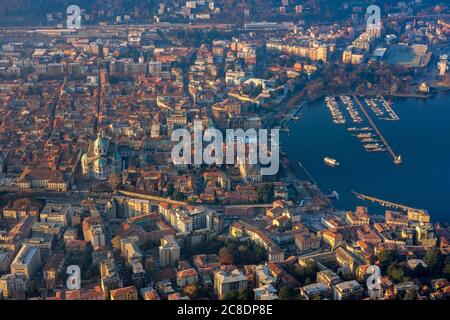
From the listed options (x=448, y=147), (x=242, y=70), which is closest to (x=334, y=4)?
(x=242, y=70)

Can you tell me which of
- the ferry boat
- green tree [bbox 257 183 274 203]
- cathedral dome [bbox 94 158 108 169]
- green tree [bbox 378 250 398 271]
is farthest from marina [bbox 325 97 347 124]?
green tree [bbox 378 250 398 271]

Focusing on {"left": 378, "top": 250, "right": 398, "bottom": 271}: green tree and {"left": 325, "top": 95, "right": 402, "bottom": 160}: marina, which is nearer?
{"left": 378, "top": 250, "right": 398, "bottom": 271}: green tree

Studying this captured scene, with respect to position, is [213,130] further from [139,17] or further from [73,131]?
[139,17]

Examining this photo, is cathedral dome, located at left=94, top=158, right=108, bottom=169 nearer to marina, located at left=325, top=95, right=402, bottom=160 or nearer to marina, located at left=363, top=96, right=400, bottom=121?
marina, located at left=325, top=95, right=402, bottom=160

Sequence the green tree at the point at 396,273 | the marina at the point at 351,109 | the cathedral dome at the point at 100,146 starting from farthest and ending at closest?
the marina at the point at 351,109 → the cathedral dome at the point at 100,146 → the green tree at the point at 396,273

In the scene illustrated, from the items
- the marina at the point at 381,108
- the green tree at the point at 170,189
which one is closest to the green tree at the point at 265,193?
the green tree at the point at 170,189

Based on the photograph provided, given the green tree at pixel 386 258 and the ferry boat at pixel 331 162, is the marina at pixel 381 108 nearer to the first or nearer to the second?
the ferry boat at pixel 331 162

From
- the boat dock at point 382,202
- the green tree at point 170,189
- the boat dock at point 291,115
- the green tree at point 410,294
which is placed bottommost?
the boat dock at point 382,202

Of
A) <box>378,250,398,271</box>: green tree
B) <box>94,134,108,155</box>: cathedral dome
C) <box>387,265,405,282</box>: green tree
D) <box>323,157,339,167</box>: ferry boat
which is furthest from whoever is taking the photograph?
<box>323,157,339,167</box>: ferry boat

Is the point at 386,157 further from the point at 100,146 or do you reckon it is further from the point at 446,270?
the point at 100,146
